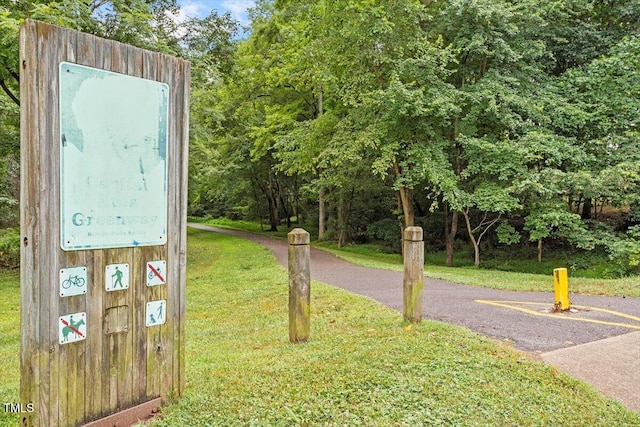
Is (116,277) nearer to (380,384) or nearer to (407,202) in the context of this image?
(380,384)

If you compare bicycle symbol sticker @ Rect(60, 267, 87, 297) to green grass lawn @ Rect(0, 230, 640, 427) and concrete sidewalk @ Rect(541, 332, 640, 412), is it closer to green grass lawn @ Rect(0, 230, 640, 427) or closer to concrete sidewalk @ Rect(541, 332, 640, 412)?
green grass lawn @ Rect(0, 230, 640, 427)

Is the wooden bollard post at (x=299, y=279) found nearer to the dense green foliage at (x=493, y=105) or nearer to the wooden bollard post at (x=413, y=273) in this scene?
the wooden bollard post at (x=413, y=273)

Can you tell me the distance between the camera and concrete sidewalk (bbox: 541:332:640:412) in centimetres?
334

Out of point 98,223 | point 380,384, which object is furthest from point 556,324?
point 98,223

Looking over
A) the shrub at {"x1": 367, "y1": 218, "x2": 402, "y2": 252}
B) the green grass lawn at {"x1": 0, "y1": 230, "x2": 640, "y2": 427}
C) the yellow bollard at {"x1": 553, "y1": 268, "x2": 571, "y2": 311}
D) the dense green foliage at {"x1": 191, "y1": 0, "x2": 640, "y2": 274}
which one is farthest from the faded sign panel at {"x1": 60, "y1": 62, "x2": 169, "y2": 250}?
the shrub at {"x1": 367, "y1": 218, "x2": 402, "y2": 252}

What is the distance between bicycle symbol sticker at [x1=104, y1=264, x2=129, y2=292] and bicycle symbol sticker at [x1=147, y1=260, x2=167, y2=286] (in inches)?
5.5

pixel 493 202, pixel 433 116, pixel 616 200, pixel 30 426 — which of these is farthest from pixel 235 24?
pixel 30 426

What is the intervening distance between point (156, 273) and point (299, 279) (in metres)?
1.69

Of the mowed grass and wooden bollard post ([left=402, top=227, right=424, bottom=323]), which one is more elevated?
wooden bollard post ([left=402, top=227, right=424, bottom=323])

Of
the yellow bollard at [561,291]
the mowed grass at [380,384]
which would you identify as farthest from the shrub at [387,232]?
the mowed grass at [380,384]

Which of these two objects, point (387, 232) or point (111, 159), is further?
point (387, 232)

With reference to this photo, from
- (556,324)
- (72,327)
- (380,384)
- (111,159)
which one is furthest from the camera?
(556,324)

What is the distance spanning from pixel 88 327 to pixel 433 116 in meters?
12.4

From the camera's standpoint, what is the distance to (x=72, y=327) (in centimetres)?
233
